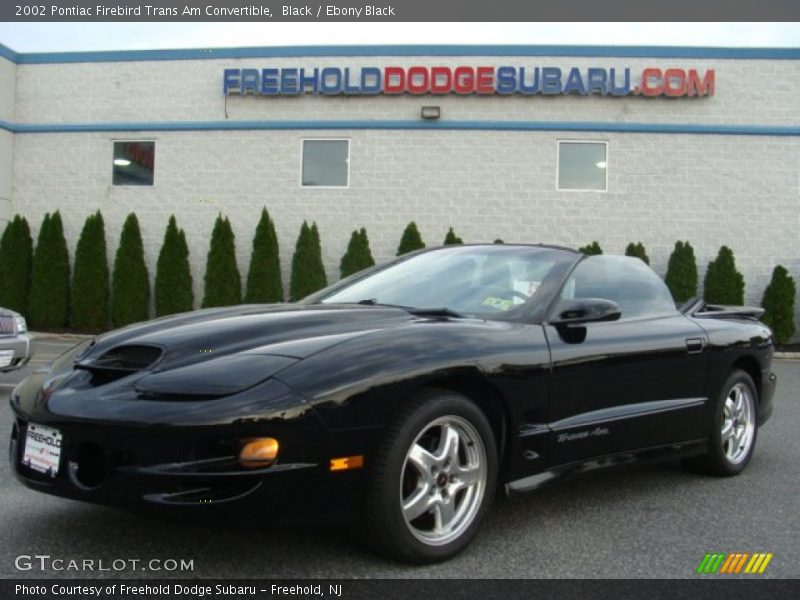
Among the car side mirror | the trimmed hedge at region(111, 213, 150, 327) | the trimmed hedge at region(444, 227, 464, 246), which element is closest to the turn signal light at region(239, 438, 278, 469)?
the car side mirror

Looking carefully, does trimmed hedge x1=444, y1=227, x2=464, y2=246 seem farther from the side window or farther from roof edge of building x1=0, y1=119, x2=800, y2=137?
the side window

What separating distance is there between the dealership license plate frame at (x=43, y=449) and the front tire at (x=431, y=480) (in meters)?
1.13

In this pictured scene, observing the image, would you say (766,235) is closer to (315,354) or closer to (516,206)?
(516,206)

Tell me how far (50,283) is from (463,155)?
29.2ft

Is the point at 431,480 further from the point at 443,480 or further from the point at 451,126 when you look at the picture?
the point at 451,126

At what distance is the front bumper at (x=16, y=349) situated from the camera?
8.05 m

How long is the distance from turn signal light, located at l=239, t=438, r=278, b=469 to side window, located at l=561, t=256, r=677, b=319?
1.88 meters

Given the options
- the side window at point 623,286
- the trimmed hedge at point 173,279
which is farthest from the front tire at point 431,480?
the trimmed hedge at point 173,279

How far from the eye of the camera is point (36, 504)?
13.1ft

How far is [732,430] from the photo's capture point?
5.20 meters

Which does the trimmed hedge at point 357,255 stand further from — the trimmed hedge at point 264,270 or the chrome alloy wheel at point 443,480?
the chrome alloy wheel at point 443,480

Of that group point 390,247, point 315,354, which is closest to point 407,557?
point 315,354

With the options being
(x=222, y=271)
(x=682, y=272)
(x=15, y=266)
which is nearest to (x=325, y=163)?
(x=222, y=271)

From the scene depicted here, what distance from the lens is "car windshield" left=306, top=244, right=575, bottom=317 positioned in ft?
13.6
